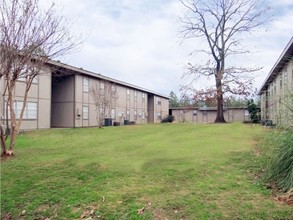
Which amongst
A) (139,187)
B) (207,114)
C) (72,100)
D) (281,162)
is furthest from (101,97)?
(207,114)

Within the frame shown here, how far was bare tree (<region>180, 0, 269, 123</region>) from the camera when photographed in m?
25.0

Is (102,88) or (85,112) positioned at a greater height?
(102,88)

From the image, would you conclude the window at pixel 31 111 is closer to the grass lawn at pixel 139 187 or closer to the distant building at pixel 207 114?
the grass lawn at pixel 139 187

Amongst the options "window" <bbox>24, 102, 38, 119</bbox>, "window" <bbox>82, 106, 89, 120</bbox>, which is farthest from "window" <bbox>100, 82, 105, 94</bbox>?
"window" <bbox>24, 102, 38, 119</bbox>

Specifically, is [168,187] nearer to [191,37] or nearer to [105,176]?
[105,176]

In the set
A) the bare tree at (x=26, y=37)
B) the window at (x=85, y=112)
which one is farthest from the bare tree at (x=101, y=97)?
the bare tree at (x=26, y=37)

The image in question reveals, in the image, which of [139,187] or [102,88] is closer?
[139,187]

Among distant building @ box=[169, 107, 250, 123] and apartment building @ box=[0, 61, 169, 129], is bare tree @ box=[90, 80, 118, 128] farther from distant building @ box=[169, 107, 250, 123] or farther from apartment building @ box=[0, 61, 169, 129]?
distant building @ box=[169, 107, 250, 123]

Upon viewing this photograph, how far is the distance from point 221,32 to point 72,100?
14.4 m

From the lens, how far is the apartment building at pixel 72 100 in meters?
20.9

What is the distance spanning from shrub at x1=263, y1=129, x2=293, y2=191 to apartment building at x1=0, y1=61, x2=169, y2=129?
34.5 feet

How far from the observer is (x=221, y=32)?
85.6ft

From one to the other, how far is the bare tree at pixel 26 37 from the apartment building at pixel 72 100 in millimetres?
4360

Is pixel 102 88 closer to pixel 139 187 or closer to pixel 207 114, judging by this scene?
pixel 139 187
